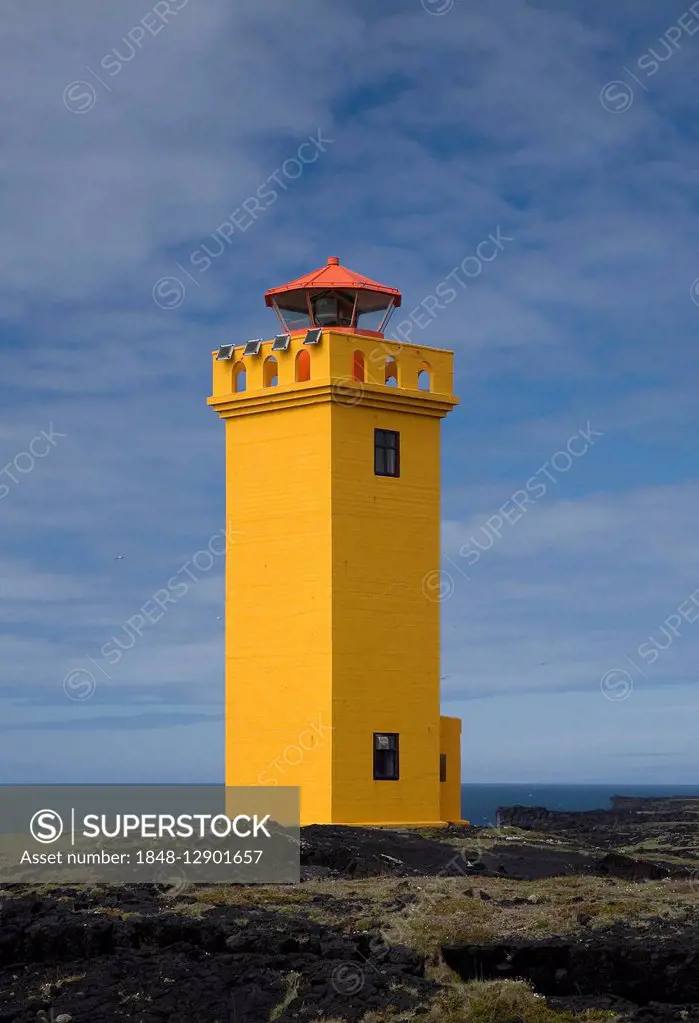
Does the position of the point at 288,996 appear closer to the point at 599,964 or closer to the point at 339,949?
the point at 339,949

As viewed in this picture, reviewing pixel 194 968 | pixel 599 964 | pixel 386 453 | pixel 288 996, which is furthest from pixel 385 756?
pixel 288 996

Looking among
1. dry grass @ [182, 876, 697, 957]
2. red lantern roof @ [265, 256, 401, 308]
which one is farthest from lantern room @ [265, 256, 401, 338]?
dry grass @ [182, 876, 697, 957]

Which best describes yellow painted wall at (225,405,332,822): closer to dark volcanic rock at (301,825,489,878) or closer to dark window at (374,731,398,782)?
dark window at (374,731,398,782)

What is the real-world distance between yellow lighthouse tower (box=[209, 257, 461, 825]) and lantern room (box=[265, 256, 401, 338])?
0.04 metres

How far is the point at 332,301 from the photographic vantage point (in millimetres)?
30453

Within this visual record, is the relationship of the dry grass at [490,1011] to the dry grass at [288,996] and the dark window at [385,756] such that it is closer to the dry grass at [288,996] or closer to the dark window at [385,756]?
the dry grass at [288,996]

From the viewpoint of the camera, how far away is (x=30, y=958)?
1941 centimetres

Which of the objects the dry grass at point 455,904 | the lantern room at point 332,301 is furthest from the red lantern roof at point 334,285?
the dry grass at point 455,904

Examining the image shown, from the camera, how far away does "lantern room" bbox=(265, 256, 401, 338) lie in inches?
1187

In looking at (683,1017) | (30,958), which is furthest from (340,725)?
(683,1017)

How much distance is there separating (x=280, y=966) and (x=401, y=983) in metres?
1.40

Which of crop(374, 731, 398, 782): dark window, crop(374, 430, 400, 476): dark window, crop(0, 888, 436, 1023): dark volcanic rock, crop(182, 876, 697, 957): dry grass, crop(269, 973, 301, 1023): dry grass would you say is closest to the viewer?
crop(269, 973, 301, 1023): dry grass

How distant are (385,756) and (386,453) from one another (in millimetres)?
5484

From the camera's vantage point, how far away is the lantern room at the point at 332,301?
30156 mm
